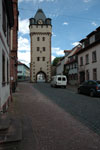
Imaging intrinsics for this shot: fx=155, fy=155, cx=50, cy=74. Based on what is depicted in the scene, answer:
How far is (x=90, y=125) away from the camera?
5645 mm

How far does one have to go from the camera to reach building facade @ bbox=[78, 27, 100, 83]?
890 inches

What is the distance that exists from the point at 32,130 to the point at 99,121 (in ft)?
8.83

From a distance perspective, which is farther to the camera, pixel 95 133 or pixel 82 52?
pixel 82 52

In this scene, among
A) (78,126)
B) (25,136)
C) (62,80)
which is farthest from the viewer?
(62,80)

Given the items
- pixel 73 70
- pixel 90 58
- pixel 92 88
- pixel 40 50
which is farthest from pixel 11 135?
pixel 40 50

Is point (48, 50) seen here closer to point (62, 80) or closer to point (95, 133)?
point (62, 80)

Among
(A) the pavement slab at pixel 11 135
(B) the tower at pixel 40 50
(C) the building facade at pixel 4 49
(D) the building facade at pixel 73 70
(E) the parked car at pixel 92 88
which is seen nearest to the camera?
(A) the pavement slab at pixel 11 135

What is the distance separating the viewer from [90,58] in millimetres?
25094

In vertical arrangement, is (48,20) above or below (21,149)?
above

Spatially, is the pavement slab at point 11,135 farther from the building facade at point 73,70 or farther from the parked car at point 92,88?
the building facade at point 73,70

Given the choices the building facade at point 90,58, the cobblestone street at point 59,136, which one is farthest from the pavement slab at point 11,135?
the building facade at point 90,58

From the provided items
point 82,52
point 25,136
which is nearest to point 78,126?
point 25,136

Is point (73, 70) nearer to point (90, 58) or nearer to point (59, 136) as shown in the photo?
point (90, 58)

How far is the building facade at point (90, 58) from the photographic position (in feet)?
74.2
